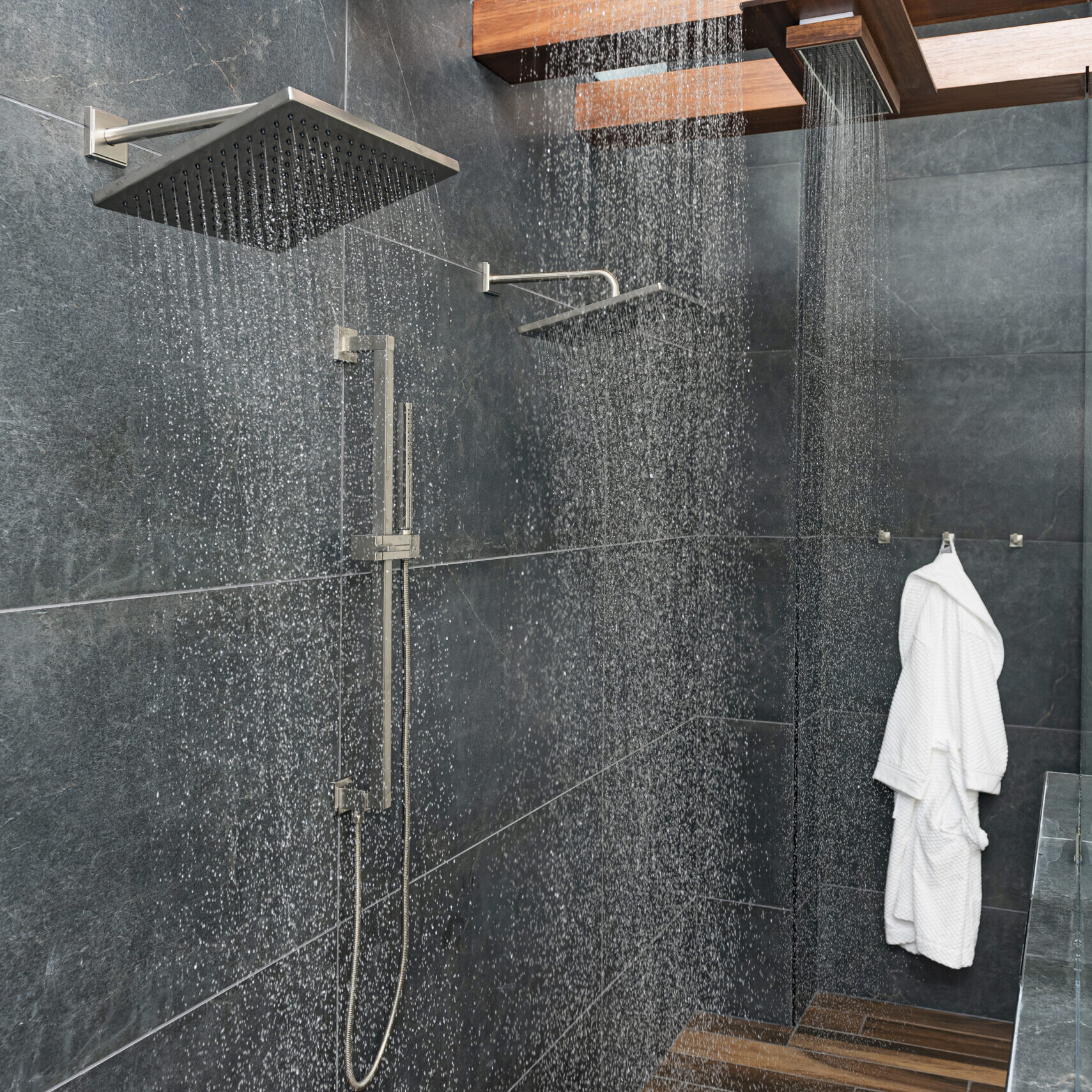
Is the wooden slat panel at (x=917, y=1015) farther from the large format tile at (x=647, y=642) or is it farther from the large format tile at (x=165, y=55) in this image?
the large format tile at (x=165, y=55)

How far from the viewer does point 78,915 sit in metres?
1.29

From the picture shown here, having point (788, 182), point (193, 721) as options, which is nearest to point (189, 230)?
point (193, 721)

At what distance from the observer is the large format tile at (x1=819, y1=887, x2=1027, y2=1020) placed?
10.1 feet

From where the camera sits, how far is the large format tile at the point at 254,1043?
54.7 inches

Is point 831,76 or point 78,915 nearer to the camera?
point 78,915

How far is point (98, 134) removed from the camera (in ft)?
4.21

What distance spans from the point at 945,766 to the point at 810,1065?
0.91 meters

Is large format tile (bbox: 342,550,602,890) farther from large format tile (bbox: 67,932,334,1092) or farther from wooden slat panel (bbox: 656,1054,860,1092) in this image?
wooden slat panel (bbox: 656,1054,860,1092)

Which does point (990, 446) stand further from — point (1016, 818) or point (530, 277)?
point (530, 277)

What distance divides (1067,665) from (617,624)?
4.38 feet

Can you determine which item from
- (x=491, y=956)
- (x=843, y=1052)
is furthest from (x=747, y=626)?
(x=491, y=956)

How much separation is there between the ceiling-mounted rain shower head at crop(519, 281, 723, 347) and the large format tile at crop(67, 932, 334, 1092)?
130 centimetres

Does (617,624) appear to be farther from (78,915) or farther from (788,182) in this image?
(78,915)

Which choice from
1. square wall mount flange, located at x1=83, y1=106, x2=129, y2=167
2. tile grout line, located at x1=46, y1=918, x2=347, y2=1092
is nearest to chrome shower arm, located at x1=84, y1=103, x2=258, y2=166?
square wall mount flange, located at x1=83, y1=106, x2=129, y2=167
